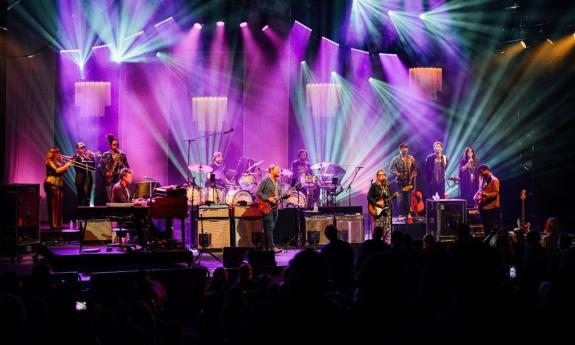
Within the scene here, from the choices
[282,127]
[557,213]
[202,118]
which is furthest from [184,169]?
[557,213]

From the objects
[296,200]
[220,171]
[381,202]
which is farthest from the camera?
[220,171]

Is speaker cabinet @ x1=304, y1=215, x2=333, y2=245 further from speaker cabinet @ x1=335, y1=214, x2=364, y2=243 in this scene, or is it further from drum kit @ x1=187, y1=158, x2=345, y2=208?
drum kit @ x1=187, y1=158, x2=345, y2=208

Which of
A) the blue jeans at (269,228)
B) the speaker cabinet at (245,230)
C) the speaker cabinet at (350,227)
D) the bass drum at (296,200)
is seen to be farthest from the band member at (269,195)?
the bass drum at (296,200)

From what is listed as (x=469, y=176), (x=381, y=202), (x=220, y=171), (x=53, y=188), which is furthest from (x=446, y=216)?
(x=53, y=188)

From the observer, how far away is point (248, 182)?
17250mm

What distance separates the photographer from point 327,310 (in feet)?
10.3

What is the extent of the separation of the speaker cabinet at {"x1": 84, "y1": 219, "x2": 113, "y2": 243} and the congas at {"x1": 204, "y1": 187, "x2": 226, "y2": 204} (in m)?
2.60

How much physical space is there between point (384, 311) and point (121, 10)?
53.8 feet

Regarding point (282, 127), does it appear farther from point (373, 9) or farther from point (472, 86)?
Result: point (472, 86)

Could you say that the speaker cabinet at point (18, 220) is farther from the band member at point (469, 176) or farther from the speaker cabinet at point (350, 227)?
the band member at point (469, 176)

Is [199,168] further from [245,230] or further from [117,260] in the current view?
[117,260]

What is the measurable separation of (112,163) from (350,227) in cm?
589

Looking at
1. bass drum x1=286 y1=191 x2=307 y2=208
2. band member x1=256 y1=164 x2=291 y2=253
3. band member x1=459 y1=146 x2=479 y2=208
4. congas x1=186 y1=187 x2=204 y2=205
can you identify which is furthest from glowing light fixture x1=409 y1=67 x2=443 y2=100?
congas x1=186 y1=187 x2=204 y2=205

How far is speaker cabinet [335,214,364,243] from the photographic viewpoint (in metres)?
16.0
